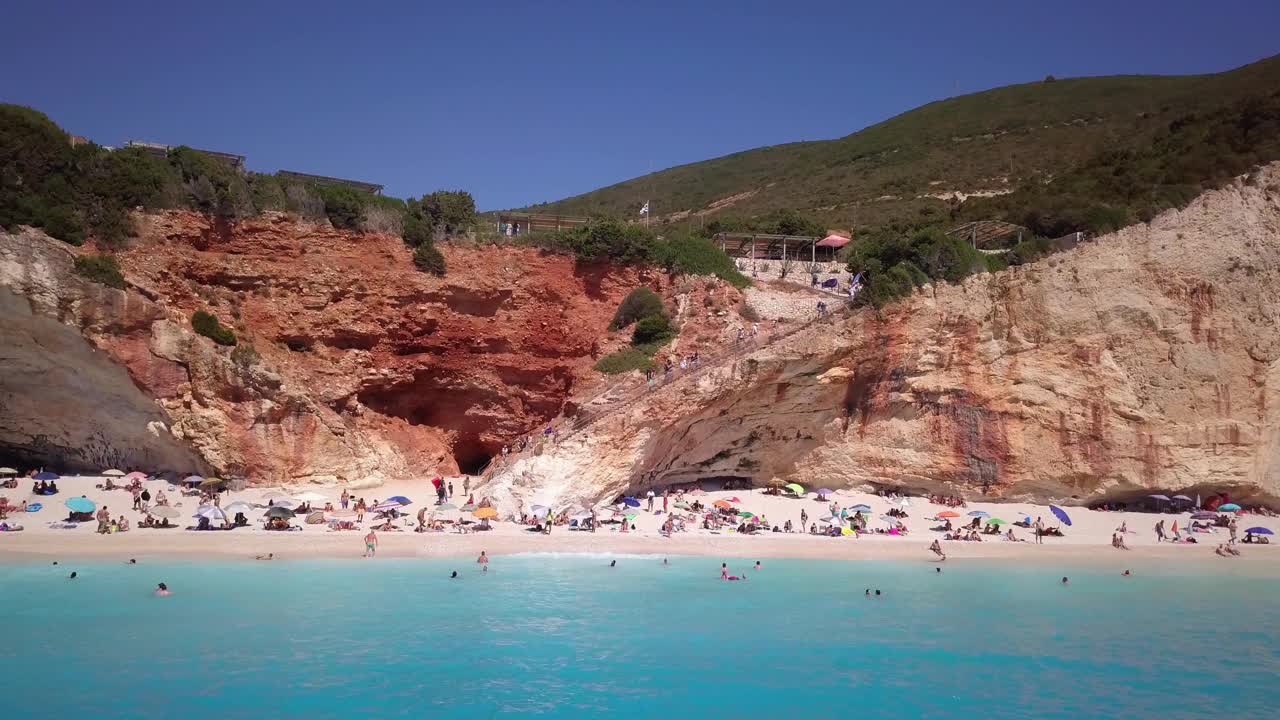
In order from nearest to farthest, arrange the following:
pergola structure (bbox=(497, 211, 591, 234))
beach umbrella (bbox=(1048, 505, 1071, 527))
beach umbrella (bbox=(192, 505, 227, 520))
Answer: beach umbrella (bbox=(192, 505, 227, 520))
beach umbrella (bbox=(1048, 505, 1071, 527))
pergola structure (bbox=(497, 211, 591, 234))

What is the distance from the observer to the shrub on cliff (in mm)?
28078

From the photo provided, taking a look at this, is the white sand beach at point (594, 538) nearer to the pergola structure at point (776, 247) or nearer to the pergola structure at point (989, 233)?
the pergola structure at point (989, 233)

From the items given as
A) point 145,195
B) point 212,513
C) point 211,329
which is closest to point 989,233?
point 211,329

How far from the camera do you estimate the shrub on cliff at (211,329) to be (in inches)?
1105

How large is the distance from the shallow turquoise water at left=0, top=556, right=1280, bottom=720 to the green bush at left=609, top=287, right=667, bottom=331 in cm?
1336

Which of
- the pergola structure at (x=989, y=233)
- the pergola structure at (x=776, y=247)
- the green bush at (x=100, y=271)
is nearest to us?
the green bush at (x=100, y=271)

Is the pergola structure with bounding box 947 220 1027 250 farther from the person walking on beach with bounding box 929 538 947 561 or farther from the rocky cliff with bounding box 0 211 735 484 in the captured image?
the person walking on beach with bounding box 929 538 947 561

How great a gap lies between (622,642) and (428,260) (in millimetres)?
20260

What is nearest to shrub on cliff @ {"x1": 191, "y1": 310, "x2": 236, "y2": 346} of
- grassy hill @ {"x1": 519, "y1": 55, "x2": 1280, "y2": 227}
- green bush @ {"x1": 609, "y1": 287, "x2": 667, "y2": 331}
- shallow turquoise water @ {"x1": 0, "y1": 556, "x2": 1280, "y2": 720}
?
shallow turquoise water @ {"x1": 0, "y1": 556, "x2": 1280, "y2": 720}

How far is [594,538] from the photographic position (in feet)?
83.5

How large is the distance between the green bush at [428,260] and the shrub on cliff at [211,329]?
294 inches

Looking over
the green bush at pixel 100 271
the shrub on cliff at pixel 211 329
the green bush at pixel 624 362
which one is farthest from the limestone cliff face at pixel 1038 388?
the green bush at pixel 100 271

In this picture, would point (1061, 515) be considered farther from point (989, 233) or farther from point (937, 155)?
point (937, 155)

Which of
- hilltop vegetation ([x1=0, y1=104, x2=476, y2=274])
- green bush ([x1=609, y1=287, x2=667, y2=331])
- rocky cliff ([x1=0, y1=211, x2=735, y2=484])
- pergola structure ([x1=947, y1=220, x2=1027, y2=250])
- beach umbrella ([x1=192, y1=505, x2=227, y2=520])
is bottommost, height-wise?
beach umbrella ([x1=192, y1=505, x2=227, y2=520])
